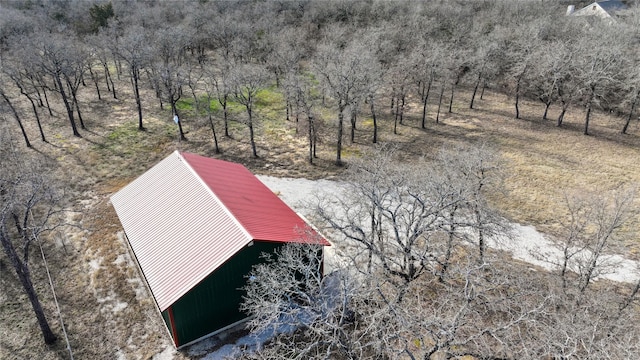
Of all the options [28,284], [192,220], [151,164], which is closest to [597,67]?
[192,220]

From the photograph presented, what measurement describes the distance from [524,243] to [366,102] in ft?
73.5

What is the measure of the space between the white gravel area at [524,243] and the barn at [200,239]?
3.82 metres

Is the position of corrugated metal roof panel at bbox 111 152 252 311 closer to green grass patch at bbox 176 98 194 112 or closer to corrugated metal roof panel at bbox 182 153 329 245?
corrugated metal roof panel at bbox 182 153 329 245

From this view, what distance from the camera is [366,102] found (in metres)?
40.0

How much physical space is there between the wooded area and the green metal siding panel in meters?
0.97

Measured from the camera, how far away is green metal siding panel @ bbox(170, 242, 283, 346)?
15133mm

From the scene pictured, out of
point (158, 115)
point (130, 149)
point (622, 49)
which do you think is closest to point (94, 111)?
point (158, 115)

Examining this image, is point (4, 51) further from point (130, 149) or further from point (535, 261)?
point (535, 261)

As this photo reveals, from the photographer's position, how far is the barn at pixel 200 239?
49.8 ft

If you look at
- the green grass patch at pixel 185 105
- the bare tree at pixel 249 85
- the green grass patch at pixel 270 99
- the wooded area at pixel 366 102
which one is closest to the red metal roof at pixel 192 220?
the wooded area at pixel 366 102

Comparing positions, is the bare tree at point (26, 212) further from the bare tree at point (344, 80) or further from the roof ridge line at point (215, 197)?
the bare tree at point (344, 80)

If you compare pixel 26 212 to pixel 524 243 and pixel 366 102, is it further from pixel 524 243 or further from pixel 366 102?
pixel 366 102

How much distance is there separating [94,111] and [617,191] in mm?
46306

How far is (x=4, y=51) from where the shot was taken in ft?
144
